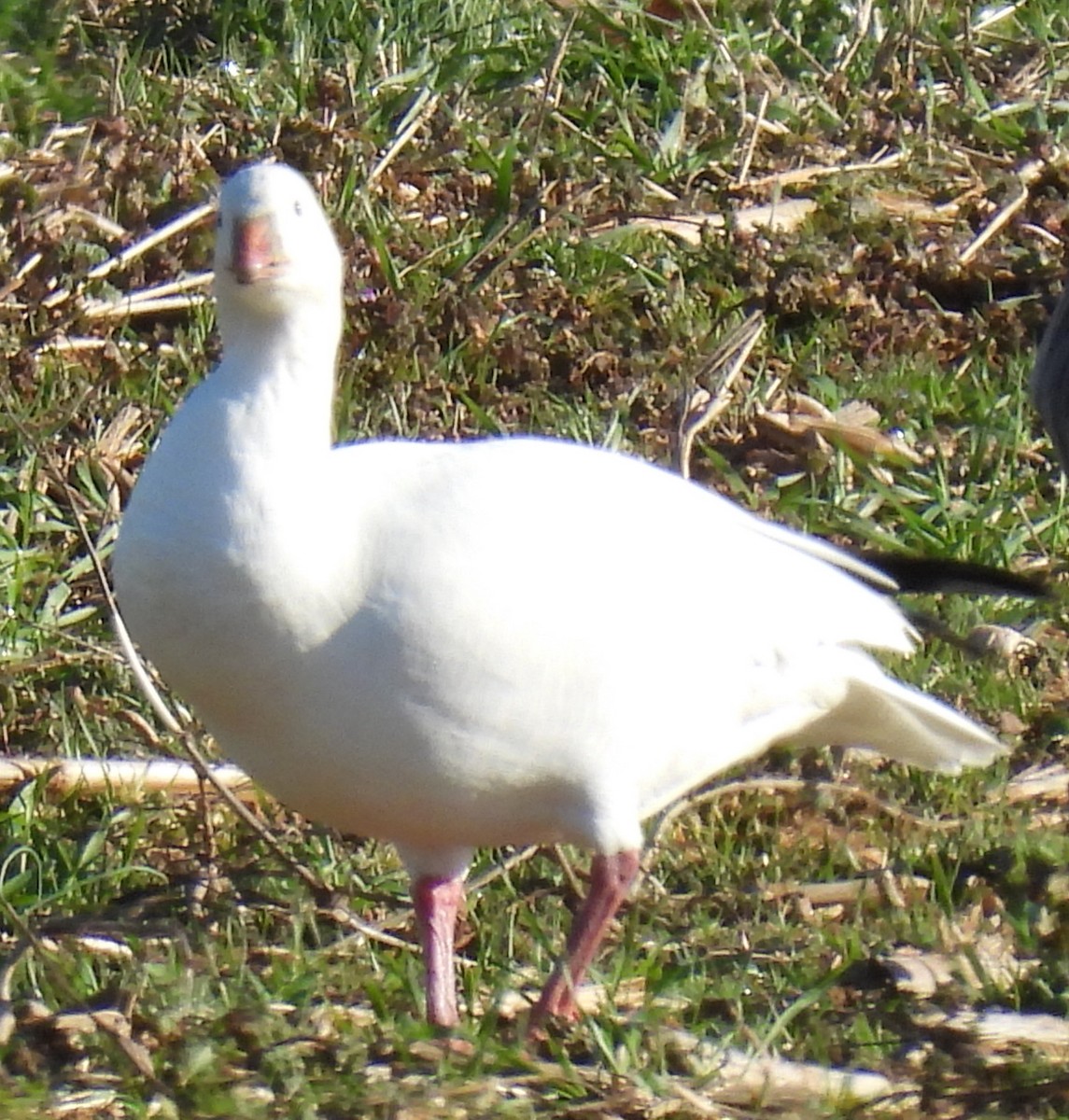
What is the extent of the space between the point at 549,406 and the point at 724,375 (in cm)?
45

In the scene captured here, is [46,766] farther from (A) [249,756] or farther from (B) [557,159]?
(B) [557,159]

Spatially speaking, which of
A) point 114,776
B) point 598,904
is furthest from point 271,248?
point 114,776

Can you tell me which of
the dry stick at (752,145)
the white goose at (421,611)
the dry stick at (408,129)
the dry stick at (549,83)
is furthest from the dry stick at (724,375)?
the white goose at (421,611)

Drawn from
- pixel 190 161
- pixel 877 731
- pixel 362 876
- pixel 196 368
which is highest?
pixel 190 161

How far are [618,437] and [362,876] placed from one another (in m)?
1.64

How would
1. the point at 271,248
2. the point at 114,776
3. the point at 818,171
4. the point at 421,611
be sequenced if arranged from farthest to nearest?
the point at 818,171 < the point at 114,776 < the point at 271,248 < the point at 421,611

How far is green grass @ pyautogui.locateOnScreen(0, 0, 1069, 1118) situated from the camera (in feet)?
11.7

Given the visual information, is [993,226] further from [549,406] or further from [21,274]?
[21,274]

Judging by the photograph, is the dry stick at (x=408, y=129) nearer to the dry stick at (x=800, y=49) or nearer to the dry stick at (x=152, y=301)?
the dry stick at (x=152, y=301)

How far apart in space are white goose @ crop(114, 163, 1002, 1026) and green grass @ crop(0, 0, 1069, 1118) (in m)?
0.33

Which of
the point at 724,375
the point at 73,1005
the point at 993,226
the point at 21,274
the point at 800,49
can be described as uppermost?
the point at 800,49

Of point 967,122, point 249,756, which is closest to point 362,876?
point 249,756

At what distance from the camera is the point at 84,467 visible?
213 inches

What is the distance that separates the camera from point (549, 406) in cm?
591
